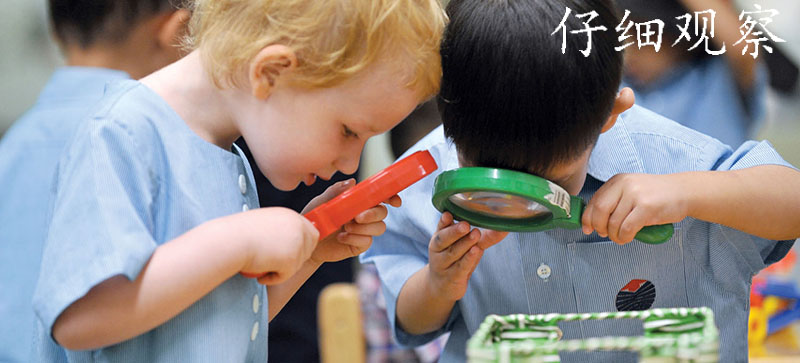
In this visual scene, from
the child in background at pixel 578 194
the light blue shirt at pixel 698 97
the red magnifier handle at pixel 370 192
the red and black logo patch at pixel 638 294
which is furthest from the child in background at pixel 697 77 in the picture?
the red magnifier handle at pixel 370 192

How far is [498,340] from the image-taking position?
2.16 feet

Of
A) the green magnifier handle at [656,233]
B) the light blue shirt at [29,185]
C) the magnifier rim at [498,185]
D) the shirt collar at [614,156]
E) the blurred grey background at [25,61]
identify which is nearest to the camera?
the magnifier rim at [498,185]

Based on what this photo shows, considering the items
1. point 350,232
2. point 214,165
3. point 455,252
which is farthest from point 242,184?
point 455,252

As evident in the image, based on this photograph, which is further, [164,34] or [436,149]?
[164,34]

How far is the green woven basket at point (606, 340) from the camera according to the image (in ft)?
1.78

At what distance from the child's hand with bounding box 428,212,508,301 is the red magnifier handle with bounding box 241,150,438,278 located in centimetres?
10

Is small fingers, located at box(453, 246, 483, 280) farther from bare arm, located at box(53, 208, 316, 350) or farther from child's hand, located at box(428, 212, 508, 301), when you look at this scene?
bare arm, located at box(53, 208, 316, 350)

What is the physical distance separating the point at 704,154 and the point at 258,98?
1.92 feet

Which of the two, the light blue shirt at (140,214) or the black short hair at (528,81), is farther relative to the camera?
the black short hair at (528,81)

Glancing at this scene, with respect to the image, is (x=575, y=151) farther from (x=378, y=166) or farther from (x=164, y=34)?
(x=378, y=166)

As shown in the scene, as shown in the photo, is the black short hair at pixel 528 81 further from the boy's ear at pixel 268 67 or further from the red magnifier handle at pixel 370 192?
the boy's ear at pixel 268 67

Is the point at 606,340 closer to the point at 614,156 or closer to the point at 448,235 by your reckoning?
the point at 448,235

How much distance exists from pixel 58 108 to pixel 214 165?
2.06ft

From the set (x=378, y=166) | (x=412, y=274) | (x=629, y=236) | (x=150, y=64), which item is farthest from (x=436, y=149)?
(x=378, y=166)
